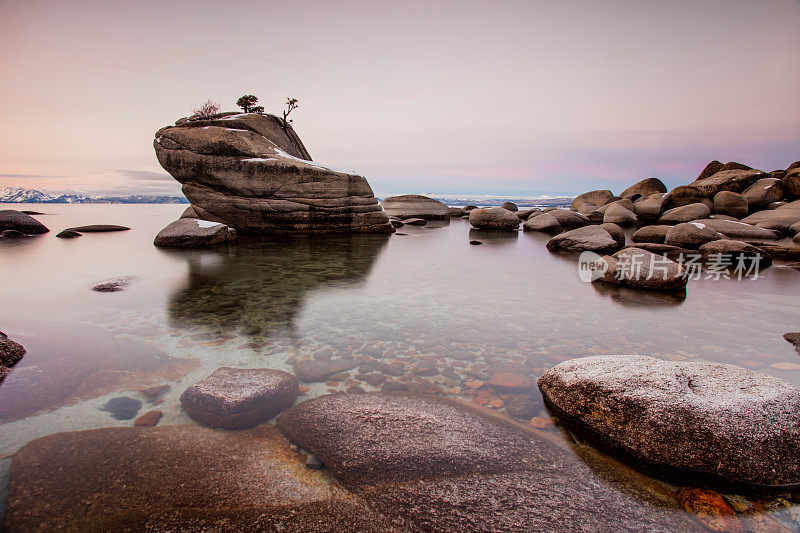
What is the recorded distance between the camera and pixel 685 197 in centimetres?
2177

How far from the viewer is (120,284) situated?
6043 millimetres

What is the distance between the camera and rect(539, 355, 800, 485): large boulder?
1.90m

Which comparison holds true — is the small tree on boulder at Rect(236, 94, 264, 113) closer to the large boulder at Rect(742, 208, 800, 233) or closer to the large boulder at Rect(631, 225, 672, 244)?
the large boulder at Rect(631, 225, 672, 244)

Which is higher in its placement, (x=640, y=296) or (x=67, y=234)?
(x=67, y=234)

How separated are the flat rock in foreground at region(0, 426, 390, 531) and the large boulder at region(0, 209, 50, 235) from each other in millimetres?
18738

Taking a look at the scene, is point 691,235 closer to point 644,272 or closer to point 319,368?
point 644,272

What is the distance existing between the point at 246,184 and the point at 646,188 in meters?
33.7

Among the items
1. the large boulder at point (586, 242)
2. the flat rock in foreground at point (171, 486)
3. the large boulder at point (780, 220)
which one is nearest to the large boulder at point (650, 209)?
the large boulder at point (780, 220)

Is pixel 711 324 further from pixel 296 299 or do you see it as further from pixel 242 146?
pixel 242 146

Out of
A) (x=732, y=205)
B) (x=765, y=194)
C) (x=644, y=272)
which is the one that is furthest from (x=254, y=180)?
(x=765, y=194)

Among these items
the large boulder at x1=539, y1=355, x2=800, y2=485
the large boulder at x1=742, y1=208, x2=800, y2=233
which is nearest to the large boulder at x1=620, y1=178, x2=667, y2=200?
the large boulder at x1=742, y1=208, x2=800, y2=233

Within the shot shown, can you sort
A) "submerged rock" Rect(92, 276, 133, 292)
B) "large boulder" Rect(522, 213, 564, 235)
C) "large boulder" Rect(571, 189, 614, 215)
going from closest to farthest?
"submerged rock" Rect(92, 276, 133, 292), "large boulder" Rect(522, 213, 564, 235), "large boulder" Rect(571, 189, 614, 215)

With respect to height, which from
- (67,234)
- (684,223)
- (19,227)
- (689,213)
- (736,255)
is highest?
(689,213)

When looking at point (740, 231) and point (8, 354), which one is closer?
point (8, 354)
